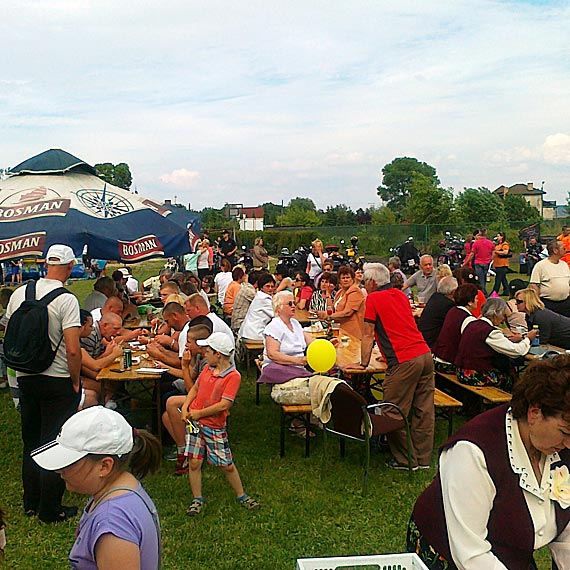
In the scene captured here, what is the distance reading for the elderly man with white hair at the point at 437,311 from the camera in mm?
7148

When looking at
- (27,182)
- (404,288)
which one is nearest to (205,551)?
(27,182)

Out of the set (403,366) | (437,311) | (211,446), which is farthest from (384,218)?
(211,446)

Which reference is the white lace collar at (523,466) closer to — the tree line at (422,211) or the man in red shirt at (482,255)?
the man in red shirt at (482,255)

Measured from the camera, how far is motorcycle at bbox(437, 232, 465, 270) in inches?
924

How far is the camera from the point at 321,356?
5.66 meters

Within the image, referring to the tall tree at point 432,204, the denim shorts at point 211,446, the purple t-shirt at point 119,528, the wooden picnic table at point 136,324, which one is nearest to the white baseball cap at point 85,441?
the purple t-shirt at point 119,528

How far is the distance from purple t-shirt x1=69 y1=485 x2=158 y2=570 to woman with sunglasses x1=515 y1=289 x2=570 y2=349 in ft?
21.2

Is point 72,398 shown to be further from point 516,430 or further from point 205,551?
point 516,430

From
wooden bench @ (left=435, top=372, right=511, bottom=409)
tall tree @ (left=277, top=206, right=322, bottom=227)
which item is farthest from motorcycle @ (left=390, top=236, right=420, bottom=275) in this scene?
tall tree @ (left=277, top=206, right=322, bottom=227)

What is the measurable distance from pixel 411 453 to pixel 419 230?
87.9 feet

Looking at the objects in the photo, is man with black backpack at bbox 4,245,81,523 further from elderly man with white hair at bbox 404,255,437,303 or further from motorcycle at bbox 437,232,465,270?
motorcycle at bbox 437,232,465,270

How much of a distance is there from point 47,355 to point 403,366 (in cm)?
287

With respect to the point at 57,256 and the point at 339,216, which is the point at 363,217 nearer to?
the point at 339,216

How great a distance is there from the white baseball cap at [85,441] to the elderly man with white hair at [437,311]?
5.57m
